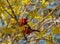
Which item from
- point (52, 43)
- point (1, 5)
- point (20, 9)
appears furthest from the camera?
point (20, 9)

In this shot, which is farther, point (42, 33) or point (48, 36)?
point (48, 36)

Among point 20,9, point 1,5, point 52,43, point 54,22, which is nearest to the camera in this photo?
point 1,5

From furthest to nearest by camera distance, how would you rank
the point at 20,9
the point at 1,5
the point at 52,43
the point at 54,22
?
1. the point at 20,9
2. the point at 54,22
3. the point at 52,43
4. the point at 1,5

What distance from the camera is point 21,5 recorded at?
107cm

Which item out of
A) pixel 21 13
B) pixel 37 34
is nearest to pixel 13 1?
pixel 21 13

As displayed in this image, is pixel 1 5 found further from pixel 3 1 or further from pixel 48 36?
pixel 48 36

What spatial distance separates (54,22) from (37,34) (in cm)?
13

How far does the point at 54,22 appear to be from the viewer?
964mm

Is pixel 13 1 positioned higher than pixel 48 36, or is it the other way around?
pixel 13 1

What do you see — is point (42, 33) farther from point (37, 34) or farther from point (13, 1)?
point (13, 1)

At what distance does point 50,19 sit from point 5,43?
291mm

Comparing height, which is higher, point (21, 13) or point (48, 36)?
point (21, 13)

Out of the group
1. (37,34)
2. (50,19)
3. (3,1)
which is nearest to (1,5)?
(3,1)

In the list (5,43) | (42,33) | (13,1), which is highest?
(13,1)
